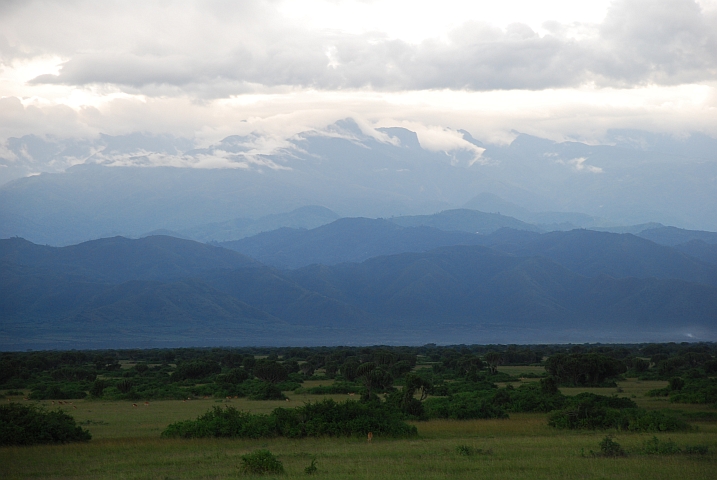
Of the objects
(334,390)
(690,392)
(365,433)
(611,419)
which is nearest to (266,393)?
(334,390)

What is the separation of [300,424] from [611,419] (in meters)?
12.5

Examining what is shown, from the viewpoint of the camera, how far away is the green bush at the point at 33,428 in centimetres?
2620

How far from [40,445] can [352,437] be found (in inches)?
428

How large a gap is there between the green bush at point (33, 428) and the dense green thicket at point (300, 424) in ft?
10.9

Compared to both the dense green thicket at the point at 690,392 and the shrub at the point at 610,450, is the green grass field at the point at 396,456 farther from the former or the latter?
the dense green thicket at the point at 690,392

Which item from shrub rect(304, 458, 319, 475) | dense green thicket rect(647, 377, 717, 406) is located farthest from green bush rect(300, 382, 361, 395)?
shrub rect(304, 458, 319, 475)

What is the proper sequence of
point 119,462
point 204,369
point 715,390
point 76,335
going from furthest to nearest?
point 76,335 < point 204,369 < point 715,390 < point 119,462

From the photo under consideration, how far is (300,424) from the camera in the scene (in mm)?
28562

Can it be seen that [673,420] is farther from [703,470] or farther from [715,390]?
[715,390]

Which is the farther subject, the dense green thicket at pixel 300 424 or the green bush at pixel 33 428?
the dense green thicket at pixel 300 424

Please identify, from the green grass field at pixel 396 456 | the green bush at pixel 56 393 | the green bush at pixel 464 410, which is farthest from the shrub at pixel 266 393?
the green grass field at pixel 396 456

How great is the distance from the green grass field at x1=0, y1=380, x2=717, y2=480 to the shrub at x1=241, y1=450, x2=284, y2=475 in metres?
0.32

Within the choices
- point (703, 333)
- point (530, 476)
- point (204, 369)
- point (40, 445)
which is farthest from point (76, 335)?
point (530, 476)

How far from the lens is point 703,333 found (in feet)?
627
